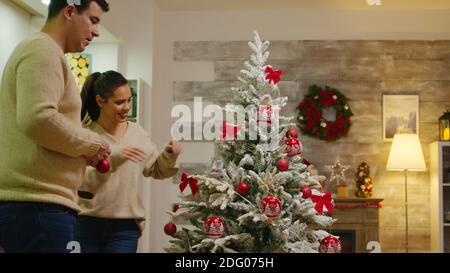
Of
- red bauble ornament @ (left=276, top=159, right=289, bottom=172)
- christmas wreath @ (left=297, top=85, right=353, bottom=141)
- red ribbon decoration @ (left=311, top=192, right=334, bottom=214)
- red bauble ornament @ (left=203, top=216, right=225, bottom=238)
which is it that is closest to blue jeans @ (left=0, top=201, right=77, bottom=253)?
red bauble ornament @ (left=203, top=216, right=225, bottom=238)

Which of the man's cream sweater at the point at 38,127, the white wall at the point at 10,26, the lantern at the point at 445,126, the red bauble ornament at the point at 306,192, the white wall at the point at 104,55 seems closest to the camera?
the man's cream sweater at the point at 38,127

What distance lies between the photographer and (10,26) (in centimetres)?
183

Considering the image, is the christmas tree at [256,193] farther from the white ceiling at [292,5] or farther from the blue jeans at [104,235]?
the white ceiling at [292,5]

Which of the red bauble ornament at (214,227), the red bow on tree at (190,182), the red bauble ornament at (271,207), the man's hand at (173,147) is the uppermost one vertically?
the man's hand at (173,147)

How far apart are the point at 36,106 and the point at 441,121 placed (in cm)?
278

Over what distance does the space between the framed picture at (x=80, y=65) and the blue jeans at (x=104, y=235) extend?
2.21ft

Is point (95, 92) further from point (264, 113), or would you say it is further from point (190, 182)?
point (264, 113)

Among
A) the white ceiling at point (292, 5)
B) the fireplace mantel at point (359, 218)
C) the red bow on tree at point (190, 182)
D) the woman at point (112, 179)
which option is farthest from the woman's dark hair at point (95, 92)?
the fireplace mantel at point (359, 218)

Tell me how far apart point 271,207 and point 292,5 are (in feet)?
5.81

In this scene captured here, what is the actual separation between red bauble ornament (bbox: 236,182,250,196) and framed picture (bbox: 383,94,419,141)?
72.6 inches

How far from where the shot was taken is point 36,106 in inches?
34.4

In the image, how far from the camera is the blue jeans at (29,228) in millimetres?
890

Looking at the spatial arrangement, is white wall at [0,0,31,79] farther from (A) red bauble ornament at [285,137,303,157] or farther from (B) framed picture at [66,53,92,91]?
(A) red bauble ornament at [285,137,303,157]
